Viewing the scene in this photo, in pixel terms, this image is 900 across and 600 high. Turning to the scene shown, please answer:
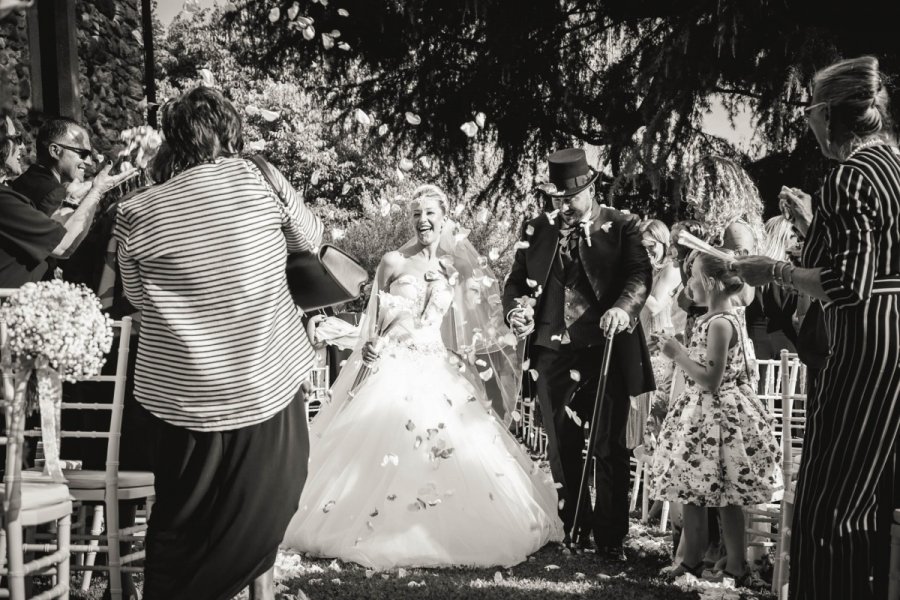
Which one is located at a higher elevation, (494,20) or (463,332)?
(494,20)

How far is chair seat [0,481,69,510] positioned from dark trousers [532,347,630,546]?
2.67 meters

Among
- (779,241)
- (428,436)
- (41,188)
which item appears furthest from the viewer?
(428,436)

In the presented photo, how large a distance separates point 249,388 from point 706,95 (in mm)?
5352

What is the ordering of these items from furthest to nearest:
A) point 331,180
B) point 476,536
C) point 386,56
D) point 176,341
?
point 331,180, point 386,56, point 476,536, point 176,341

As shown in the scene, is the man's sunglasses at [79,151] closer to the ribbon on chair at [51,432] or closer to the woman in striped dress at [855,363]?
the ribbon on chair at [51,432]

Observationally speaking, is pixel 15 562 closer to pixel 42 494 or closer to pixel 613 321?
pixel 42 494

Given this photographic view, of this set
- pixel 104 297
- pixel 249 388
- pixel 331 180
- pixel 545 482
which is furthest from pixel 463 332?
pixel 331 180

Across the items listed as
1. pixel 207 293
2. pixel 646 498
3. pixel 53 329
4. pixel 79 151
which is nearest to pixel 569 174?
pixel 646 498

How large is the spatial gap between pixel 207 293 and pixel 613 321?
7.85 feet

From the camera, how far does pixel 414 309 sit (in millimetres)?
5145

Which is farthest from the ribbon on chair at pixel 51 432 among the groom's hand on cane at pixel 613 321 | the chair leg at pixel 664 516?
the chair leg at pixel 664 516

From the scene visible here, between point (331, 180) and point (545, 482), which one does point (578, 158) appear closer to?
point (545, 482)

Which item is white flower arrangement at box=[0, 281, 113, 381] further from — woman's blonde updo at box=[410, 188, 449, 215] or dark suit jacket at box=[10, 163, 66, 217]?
woman's blonde updo at box=[410, 188, 449, 215]

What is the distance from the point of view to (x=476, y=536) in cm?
427
